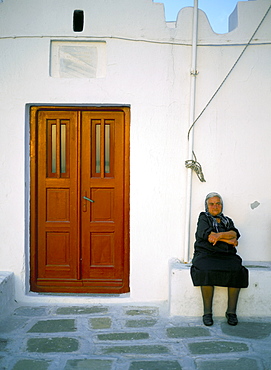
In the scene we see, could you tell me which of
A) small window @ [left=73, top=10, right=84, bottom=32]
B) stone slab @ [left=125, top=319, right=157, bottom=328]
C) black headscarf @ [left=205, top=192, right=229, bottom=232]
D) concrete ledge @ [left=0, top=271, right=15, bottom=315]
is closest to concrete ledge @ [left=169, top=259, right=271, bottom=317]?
stone slab @ [left=125, top=319, right=157, bottom=328]

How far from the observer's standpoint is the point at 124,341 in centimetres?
373

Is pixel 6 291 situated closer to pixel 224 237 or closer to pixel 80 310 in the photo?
pixel 80 310

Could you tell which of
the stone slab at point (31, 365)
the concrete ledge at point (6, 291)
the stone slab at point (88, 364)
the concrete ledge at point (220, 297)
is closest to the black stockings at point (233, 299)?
the concrete ledge at point (220, 297)

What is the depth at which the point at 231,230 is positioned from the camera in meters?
→ 4.28

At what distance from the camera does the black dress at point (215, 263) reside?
414 cm

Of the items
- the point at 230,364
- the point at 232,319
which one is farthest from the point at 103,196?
the point at 230,364

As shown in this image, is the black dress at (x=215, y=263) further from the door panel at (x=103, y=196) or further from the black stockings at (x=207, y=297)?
the door panel at (x=103, y=196)

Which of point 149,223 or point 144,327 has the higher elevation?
point 149,223

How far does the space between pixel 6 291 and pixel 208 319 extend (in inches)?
87.8

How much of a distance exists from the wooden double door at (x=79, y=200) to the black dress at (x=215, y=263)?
100 centimetres

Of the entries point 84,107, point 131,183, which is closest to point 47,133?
point 84,107

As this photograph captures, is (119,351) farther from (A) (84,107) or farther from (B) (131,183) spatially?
(A) (84,107)

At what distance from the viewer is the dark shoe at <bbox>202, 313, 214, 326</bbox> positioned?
4119 millimetres

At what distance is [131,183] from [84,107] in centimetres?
107
